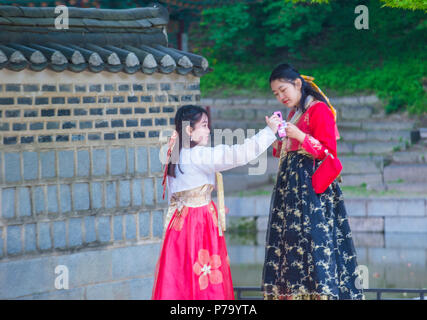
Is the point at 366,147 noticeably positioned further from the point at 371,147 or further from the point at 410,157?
the point at 410,157

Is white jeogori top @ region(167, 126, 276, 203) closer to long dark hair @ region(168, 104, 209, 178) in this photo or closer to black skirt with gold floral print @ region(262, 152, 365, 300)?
long dark hair @ region(168, 104, 209, 178)

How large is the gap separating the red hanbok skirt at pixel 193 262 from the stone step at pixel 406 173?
862cm

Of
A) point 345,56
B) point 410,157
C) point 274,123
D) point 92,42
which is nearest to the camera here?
point 274,123

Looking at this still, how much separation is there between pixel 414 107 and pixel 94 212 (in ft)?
35.1

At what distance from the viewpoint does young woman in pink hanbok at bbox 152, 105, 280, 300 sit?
4.29 meters

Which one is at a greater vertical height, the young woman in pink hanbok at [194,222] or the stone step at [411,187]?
the young woman in pink hanbok at [194,222]

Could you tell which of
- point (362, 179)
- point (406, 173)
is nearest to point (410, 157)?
point (406, 173)

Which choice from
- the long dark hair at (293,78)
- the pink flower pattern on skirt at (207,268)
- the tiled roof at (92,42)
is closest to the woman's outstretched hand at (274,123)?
the long dark hair at (293,78)

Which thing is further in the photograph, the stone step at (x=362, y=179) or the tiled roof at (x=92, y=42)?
the stone step at (x=362, y=179)

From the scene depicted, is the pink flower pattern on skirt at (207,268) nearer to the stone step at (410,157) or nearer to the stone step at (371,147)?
the stone step at (410,157)

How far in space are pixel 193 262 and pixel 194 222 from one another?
25cm

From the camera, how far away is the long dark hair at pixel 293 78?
4355mm

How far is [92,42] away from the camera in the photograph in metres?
5.86

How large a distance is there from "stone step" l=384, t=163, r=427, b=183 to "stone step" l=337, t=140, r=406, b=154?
0.70m
